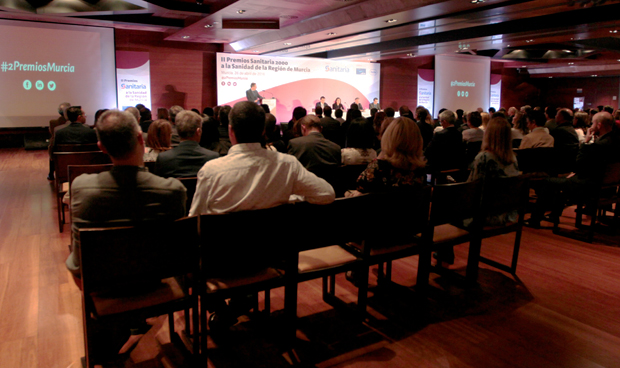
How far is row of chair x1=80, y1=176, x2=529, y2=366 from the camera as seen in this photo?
1.68m

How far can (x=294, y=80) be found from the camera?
45.2ft

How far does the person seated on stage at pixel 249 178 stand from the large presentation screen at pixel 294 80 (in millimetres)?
10996

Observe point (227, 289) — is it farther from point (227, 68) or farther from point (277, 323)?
point (227, 68)

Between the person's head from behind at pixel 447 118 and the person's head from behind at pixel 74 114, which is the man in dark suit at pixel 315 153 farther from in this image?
the person's head from behind at pixel 74 114

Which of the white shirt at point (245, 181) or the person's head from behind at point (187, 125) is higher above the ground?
the person's head from behind at point (187, 125)

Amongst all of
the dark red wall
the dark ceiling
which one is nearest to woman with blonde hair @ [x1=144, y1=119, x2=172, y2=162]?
the dark ceiling

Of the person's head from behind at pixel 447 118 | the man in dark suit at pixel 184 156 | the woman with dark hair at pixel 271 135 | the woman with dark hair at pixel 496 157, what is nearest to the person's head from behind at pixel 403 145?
the woman with dark hair at pixel 496 157

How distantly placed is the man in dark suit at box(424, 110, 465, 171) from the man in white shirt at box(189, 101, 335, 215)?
303 cm

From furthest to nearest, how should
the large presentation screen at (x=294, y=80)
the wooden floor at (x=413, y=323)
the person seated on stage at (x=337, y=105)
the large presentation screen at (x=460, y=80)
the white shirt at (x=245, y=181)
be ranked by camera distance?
the large presentation screen at (x=460, y=80) → the person seated on stage at (x=337, y=105) → the large presentation screen at (x=294, y=80) → the wooden floor at (x=413, y=323) → the white shirt at (x=245, y=181)

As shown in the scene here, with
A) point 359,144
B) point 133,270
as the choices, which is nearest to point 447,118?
point 359,144

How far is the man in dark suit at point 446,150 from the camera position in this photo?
468 centimetres

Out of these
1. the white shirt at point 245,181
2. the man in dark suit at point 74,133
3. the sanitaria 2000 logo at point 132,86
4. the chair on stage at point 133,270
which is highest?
the sanitaria 2000 logo at point 132,86

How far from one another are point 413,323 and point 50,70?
1084cm

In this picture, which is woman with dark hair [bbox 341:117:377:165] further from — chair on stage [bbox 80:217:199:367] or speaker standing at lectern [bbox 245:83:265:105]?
speaker standing at lectern [bbox 245:83:265:105]
